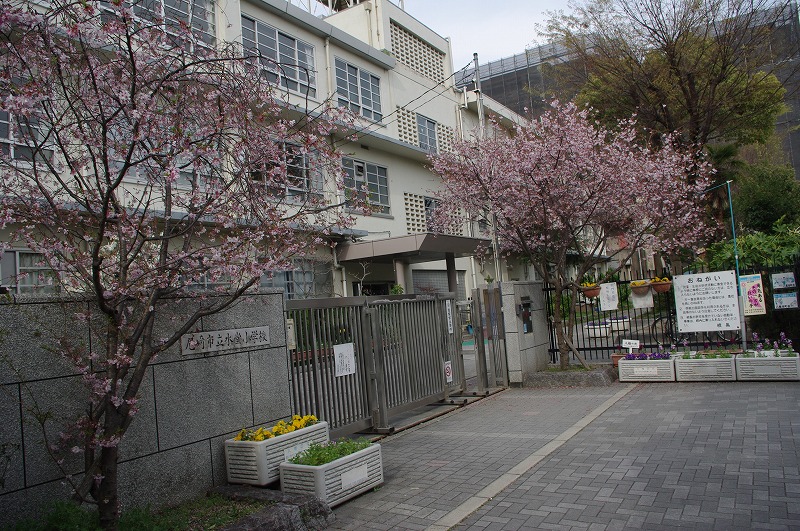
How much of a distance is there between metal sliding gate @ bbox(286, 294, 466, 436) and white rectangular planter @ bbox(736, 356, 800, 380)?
5168 mm

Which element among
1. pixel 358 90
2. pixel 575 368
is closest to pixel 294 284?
pixel 358 90

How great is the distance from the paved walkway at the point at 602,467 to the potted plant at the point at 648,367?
1521 millimetres

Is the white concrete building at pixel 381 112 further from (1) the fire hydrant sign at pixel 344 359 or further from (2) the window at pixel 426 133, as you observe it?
(1) the fire hydrant sign at pixel 344 359

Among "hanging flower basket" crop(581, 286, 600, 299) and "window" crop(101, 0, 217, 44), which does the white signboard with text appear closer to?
"hanging flower basket" crop(581, 286, 600, 299)

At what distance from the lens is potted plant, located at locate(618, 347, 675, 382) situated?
11469mm

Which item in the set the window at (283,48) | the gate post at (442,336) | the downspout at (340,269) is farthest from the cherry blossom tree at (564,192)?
the window at (283,48)

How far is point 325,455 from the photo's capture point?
18.9 ft

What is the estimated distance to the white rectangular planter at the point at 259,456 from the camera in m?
5.82

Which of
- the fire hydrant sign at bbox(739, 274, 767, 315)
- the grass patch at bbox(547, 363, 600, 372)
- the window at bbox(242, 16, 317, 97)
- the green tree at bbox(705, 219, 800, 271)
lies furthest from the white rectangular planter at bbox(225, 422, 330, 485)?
the window at bbox(242, 16, 317, 97)

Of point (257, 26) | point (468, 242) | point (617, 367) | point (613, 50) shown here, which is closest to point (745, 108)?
point (613, 50)

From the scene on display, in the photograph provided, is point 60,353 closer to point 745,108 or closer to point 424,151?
point 424,151

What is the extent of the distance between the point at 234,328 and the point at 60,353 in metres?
1.83

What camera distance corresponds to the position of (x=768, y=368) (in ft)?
34.6

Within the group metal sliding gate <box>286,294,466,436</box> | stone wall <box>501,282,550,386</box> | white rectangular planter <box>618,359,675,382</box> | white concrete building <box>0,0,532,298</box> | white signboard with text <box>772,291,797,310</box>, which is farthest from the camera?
white concrete building <box>0,0,532,298</box>
